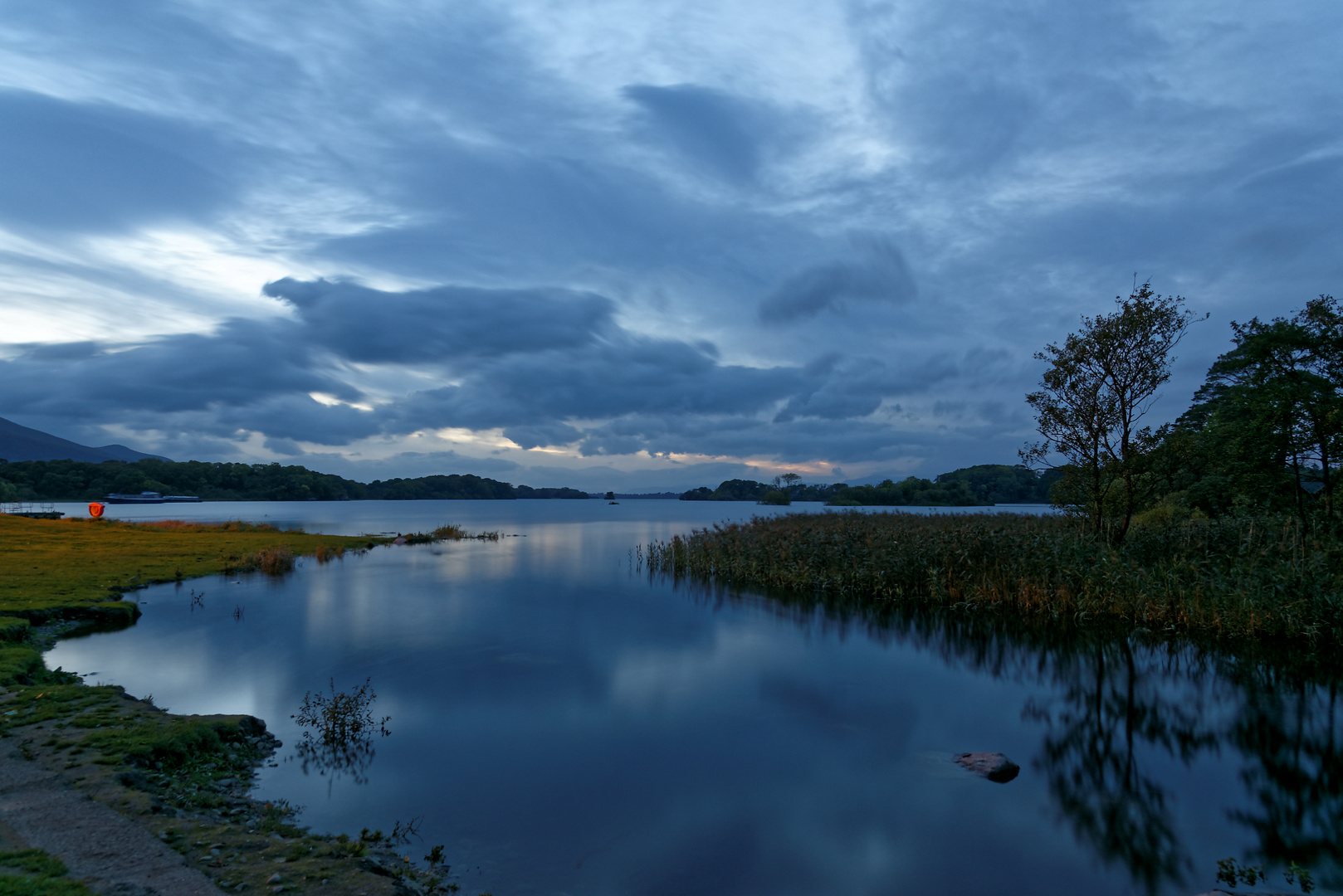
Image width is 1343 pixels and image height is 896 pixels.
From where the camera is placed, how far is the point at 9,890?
14.7 ft

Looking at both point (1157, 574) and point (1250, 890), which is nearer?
point (1250, 890)

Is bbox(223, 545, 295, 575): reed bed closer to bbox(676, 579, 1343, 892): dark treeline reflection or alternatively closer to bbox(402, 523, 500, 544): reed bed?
bbox(402, 523, 500, 544): reed bed

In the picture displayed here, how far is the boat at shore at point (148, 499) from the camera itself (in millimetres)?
144750

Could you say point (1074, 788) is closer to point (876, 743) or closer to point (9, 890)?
point (876, 743)

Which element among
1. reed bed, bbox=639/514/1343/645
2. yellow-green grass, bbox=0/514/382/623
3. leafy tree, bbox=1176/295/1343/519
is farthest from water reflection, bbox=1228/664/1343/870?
yellow-green grass, bbox=0/514/382/623

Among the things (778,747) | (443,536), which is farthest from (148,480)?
(778,747)

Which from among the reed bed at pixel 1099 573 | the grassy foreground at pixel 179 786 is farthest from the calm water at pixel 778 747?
the reed bed at pixel 1099 573

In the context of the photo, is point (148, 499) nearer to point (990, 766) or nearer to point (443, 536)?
point (443, 536)

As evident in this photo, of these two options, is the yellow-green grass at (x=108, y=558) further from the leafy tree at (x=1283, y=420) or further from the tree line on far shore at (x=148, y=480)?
the tree line on far shore at (x=148, y=480)

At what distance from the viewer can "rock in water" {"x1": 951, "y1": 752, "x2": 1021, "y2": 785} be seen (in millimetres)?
10312

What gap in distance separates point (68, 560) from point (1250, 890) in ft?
133

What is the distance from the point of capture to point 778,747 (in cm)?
1178

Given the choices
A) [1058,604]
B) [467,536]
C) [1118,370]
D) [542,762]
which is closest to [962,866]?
[542,762]

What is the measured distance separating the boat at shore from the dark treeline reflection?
186 metres
